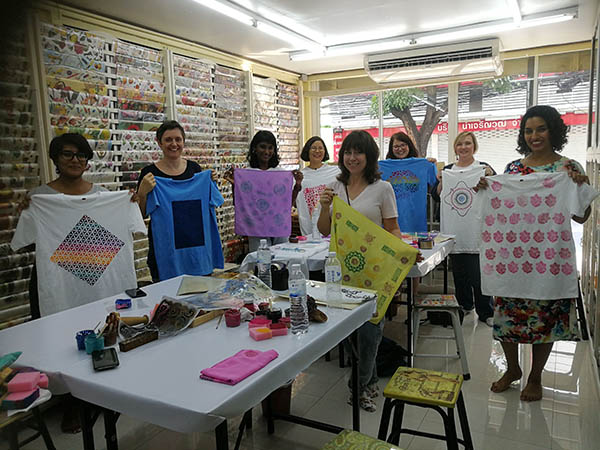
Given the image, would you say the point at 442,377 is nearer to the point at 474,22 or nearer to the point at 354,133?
the point at 354,133

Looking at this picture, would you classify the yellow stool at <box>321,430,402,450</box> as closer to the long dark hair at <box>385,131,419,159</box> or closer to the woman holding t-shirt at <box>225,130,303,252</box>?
the woman holding t-shirt at <box>225,130,303,252</box>

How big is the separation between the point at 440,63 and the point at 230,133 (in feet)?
9.42

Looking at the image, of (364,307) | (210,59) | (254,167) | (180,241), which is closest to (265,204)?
(254,167)

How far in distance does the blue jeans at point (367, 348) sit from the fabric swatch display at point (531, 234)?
863mm

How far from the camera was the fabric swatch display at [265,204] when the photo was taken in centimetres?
466

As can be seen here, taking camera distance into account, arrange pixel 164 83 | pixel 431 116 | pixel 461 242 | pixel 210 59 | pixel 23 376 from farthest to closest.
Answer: pixel 431 116, pixel 210 59, pixel 164 83, pixel 461 242, pixel 23 376

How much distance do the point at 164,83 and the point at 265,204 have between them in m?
1.74

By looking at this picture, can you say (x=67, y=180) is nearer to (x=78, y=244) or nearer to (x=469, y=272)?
(x=78, y=244)

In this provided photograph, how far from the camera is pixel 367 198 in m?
2.92

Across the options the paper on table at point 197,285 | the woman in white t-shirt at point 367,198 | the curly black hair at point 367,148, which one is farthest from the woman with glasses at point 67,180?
the curly black hair at point 367,148

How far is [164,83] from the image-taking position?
4910 mm

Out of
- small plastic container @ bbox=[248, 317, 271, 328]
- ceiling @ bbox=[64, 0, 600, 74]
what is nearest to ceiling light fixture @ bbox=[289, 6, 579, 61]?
ceiling @ bbox=[64, 0, 600, 74]

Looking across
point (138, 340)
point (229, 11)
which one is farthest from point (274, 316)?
point (229, 11)

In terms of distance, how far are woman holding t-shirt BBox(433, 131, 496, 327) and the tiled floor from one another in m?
0.97
